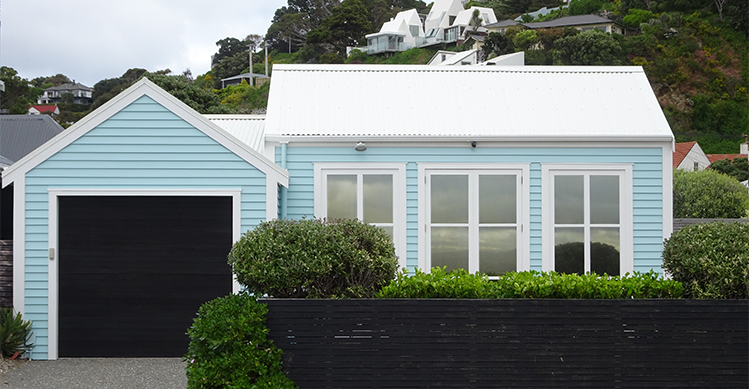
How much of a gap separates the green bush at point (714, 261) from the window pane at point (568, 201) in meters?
2.54

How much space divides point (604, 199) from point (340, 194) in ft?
11.9

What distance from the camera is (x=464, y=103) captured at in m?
8.92

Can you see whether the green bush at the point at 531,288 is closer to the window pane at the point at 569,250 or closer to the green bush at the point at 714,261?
the green bush at the point at 714,261

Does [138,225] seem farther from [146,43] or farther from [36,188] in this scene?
[146,43]

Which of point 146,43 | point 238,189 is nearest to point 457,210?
point 238,189

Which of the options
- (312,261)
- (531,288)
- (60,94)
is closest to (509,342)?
(531,288)

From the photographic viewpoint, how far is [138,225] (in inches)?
289

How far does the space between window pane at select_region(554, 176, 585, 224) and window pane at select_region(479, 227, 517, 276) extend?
681 millimetres

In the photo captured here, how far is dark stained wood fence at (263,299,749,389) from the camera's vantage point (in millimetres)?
5074

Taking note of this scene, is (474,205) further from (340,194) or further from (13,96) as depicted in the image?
(13,96)

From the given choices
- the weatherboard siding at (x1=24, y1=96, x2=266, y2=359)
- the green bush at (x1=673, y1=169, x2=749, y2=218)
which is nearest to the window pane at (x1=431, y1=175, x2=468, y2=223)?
the weatherboard siding at (x1=24, y1=96, x2=266, y2=359)

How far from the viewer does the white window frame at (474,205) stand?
318 inches

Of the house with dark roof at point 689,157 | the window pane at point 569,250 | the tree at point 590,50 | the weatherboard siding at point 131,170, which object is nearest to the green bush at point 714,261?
the window pane at point 569,250

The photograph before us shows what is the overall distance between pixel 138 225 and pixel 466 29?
63996mm
